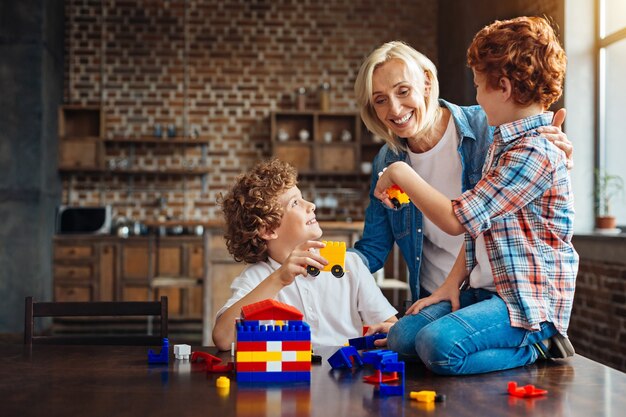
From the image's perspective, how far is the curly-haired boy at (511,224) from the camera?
1406 millimetres

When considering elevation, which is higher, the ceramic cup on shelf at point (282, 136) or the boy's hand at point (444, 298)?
the ceramic cup on shelf at point (282, 136)

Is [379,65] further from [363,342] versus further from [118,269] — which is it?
[118,269]

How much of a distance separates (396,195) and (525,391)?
2.07ft

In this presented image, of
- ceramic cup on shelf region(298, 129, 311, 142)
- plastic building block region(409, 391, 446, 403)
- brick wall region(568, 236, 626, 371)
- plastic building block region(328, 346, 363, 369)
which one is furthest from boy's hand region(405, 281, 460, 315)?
ceramic cup on shelf region(298, 129, 311, 142)

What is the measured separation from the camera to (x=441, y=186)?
91.4 inches

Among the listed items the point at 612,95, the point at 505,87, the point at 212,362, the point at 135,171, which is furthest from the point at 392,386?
the point at 135,171

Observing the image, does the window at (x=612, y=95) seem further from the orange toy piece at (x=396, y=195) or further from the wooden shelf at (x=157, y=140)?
the wooden shelf at (x=157, y=140)

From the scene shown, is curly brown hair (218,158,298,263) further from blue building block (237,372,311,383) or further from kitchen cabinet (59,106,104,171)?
kitchen cabinet (59,106,104,171)

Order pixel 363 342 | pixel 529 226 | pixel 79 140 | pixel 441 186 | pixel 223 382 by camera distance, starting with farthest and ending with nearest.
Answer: pixel 79 140, pixel 441 186, pixel 363 342, pixel 529 226, pixel 223 382

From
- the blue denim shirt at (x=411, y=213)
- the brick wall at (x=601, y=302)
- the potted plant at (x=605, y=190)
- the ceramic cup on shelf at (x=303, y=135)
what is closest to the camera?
the blue denim shirt at (x=411, y=213)

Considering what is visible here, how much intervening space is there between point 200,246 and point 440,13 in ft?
12.3

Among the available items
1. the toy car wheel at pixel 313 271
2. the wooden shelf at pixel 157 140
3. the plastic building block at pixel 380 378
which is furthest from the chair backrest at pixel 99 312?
the wooden shelf at pixel 157 140

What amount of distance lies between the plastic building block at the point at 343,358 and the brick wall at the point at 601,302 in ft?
10.8

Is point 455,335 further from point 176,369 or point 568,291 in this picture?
point 176,369
